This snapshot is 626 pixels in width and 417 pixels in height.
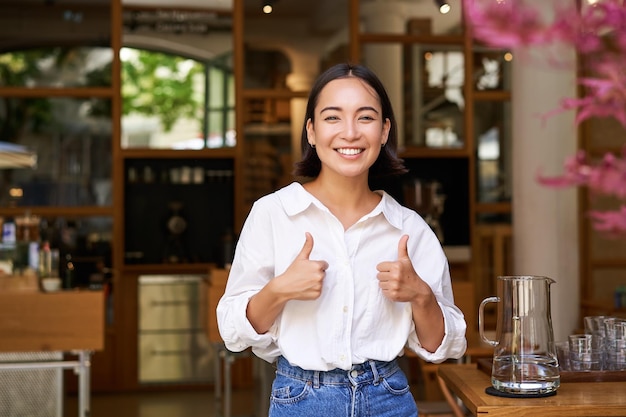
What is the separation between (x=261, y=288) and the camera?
6.85 feet

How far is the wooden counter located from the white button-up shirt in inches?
144

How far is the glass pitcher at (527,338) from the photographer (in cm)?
262

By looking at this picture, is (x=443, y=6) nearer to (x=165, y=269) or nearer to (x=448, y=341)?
(x=165, y=269)

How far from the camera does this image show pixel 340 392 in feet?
6.63

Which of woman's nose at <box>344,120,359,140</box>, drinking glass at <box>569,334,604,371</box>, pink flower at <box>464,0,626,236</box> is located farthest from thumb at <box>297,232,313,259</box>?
drinking glass at <box>569,334,604,371</box>

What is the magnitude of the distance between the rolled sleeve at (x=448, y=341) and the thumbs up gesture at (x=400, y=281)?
128 mm

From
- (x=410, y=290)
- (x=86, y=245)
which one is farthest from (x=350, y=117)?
(x=86, y=245)

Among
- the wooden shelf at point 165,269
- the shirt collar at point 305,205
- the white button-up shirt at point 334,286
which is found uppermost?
the shirt collar at point 305,205

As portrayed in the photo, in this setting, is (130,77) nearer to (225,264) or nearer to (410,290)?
(225,264)

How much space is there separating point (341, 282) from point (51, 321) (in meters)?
3.90

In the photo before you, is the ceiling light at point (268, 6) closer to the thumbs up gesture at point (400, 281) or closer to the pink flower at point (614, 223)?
the thumbs up gesture at point (400, 281)

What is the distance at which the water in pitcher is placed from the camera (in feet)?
8.62

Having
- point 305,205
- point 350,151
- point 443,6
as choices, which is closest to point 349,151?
point 350,151

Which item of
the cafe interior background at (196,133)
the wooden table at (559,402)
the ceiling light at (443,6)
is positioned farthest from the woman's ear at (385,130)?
the ceiling light at (443,6)
